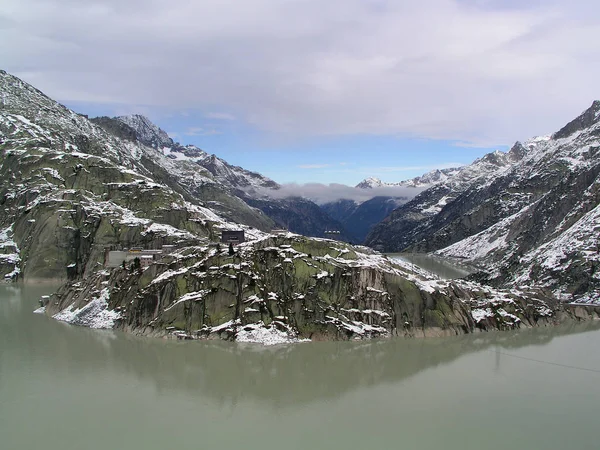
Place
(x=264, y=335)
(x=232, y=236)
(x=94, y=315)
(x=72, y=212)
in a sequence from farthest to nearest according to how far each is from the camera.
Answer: (x=72, y=212)
(x=232, y=236)
(x=94, y=315)
(x=264, y=335)

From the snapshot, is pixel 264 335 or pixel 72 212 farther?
pixel 72 212

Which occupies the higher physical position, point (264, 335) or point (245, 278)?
point (245, 278)

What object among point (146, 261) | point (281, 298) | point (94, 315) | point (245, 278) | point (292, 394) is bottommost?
point (292, 394)

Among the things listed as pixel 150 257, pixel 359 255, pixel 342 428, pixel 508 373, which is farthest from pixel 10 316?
pixel 508 373

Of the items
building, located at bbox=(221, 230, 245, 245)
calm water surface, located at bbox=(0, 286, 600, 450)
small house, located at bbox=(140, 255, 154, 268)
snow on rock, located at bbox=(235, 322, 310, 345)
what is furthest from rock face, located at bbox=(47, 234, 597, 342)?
building, located at bbox=(221, 230, 245, 245)

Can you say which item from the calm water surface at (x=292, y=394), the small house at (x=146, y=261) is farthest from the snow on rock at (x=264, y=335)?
the small house at (x=146, y=261)

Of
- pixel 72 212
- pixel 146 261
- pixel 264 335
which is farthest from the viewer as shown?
pixel 72 212

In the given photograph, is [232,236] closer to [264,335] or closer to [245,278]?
[245,278]

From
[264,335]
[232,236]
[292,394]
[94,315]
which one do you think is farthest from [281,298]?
[232,236]
